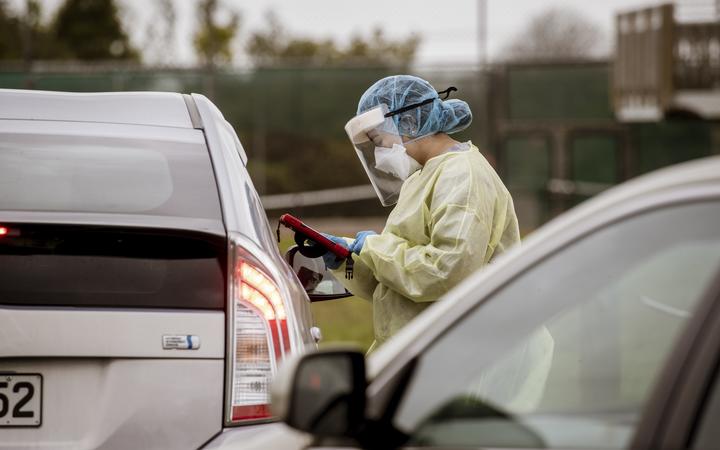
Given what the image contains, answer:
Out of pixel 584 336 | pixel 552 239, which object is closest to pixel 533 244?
pixel 552 239

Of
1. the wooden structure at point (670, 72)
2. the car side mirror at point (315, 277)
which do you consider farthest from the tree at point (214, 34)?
the car side mirror at point (315, 277)

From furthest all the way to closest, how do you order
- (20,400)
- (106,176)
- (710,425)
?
(106,176) → (20,400) → (710,425)

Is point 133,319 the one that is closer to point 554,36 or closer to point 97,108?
point 97,108

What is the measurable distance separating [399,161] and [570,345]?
236 cm

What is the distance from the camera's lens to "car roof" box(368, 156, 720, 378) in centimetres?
243

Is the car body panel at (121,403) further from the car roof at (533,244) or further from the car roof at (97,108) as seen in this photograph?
the car roof at (533,244)

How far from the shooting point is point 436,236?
455cm

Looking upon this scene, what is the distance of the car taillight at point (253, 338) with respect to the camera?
4.00m

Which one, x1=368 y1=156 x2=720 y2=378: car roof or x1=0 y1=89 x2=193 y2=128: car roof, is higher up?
x1=0 y1=89 x2=193 y2=128: car roof

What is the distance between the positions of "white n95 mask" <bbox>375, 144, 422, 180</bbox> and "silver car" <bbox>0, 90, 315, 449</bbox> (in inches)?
37.4

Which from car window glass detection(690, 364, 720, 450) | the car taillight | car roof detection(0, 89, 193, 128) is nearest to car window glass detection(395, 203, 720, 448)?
car window glass detection(690, 364, 720, 450)

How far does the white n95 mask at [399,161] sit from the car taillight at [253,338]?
1.03 meters

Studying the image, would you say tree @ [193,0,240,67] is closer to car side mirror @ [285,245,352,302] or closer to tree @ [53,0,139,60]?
tree @ [53,0,139,60]

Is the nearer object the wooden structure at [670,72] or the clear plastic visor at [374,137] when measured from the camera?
the clear plastic visor at [374,137]
